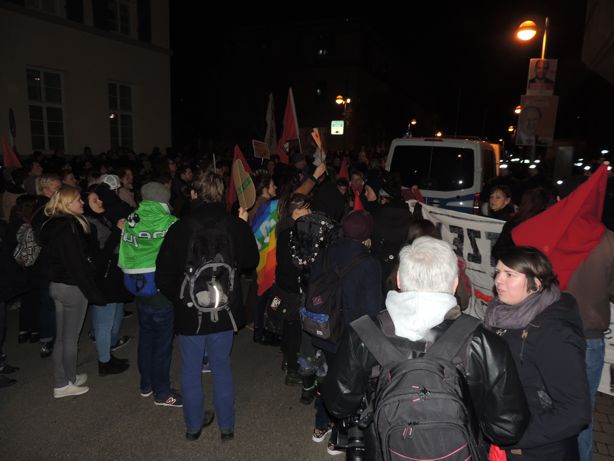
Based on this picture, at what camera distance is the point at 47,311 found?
500 centimetres

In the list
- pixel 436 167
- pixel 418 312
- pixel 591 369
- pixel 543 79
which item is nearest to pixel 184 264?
pixel 418 312

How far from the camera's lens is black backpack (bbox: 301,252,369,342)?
3189mm

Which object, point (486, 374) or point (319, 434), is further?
point (319, 434)

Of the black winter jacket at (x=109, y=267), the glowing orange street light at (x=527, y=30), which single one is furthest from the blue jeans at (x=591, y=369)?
the glowing orange street light at (x=527, y=30)

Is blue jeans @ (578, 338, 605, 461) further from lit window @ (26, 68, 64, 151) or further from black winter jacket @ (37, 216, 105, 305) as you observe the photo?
lit window @ (26, 68, 64, 151)

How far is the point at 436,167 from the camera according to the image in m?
8.34

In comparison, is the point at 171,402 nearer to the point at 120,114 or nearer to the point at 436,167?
the point at 436,167

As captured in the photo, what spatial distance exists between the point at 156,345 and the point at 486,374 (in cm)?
299

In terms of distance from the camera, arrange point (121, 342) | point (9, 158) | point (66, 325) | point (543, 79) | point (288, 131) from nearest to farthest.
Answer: point (66, 325), point (121, 342), point (9, 158), point (288, 131), point (543, 79)

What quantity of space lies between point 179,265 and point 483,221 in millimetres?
3133

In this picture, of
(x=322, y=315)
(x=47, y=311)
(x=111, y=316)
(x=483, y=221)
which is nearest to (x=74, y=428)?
(x=111, y=316)

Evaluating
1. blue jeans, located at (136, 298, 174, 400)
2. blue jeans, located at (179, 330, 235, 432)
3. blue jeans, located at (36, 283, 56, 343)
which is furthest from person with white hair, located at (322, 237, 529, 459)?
blue jeans, located at (36, 283, 56, 343)

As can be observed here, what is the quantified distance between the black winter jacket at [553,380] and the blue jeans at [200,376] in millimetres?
2108

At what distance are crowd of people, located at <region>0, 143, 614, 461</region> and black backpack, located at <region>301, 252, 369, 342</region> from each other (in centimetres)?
2
